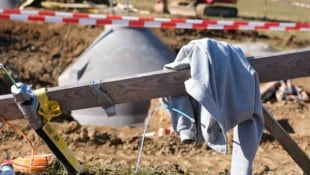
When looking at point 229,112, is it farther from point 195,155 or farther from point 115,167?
point 195,155

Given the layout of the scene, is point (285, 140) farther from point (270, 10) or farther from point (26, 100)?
point (270, 10)

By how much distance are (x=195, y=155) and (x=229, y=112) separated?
3.15m

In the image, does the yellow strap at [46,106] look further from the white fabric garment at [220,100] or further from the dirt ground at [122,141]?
the dirt ground at [122,141]

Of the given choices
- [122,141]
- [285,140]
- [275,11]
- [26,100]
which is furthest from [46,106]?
[275,11]

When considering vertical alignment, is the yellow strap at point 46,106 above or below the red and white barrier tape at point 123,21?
above

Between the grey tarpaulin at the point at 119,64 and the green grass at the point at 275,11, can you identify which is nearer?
the grey tarpaulin at the point at 119,64

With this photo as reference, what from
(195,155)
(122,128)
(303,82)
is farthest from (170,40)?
(195,155)

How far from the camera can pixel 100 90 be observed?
311 cm

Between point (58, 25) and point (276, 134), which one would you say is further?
point (58, 25)

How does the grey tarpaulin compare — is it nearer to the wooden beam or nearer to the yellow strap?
the wooden beam

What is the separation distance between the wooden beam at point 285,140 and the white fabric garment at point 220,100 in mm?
210

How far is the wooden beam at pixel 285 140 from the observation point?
3381mm

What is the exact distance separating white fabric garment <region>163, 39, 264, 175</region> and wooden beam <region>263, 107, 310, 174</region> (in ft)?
0.69

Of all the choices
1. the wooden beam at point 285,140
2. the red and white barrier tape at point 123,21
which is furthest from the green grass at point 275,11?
the wooden beam at point 285,140
